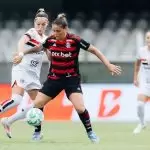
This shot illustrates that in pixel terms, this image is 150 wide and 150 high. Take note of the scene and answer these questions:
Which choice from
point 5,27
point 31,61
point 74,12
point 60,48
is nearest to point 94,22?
point 74,12

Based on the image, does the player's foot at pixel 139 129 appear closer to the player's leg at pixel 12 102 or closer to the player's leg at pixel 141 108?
the player's leg at pixel 141 108

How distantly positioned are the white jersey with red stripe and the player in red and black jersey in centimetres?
326

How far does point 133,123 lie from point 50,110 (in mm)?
2048

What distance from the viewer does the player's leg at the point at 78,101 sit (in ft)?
34.2

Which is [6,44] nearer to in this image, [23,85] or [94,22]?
[94,22]

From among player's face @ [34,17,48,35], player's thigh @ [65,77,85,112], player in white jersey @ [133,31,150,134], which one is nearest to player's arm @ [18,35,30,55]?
player's face @ [34,17,48,35]

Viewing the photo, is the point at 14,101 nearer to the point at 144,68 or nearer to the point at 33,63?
the point at 33,63

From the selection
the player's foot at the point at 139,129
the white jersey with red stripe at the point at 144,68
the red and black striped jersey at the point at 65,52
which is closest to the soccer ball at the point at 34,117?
the red and black striped jersey at the point at 65,52

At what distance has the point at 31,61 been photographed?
11953mm

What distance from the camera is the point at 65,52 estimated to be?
10.4m

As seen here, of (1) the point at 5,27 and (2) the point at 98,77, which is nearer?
(2) the point at 98,77

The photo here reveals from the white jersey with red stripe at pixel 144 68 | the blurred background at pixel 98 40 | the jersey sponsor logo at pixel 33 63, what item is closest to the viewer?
the jersey sponsor logo at pixel 33 63

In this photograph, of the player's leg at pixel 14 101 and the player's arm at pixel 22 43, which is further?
the player's leg at pixel 14 101

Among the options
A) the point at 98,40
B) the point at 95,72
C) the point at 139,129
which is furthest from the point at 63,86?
the point at 98,40
